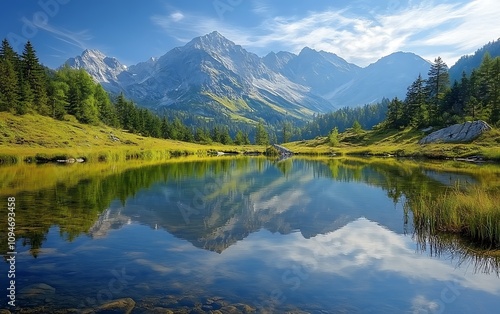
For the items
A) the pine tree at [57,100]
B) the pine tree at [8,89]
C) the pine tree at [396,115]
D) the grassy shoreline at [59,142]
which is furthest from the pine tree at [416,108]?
the pine tree at [8,89]

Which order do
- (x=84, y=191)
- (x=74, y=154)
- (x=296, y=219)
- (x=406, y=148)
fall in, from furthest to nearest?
(x=406, y=148), (x=74, y=154), (x=84, y=191), (x=296, y=219)

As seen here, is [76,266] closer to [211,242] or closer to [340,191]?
[211,242]

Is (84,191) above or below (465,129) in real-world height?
below

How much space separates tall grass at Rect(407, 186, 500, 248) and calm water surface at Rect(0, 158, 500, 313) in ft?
5.33

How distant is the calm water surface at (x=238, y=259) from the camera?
12.3m

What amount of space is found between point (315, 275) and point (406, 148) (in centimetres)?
10962

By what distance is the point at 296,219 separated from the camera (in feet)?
86.4

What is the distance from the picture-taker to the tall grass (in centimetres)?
1792

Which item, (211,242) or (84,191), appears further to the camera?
(84,191)

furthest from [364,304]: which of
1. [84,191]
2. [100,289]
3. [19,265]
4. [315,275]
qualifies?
[84,191]

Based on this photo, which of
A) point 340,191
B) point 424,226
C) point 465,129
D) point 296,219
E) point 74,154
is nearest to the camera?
point 424,226

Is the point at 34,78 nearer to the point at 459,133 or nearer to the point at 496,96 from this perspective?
the point at 459,133

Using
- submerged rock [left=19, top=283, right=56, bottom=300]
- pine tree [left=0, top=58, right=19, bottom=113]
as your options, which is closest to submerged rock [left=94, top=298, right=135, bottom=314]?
→ submerged rock [left=19, top=283, right=56, bottom=300]

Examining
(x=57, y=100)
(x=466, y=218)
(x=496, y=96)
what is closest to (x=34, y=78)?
(x=57, y=100)
